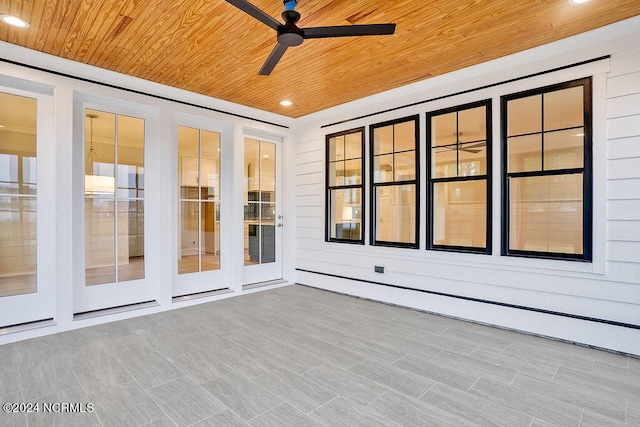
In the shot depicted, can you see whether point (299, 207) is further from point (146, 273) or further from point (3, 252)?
point (3, 252)

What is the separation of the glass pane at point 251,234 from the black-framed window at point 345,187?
3.79 feet

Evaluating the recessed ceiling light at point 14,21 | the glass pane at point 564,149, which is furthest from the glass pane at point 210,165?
the glass pane at point 564,149

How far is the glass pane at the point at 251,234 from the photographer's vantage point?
5309 mm

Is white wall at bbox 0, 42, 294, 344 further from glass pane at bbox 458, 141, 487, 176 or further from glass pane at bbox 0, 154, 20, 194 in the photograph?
glass pane at bbox 458, 141, 487, 176

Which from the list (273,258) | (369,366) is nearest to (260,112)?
(273,258)

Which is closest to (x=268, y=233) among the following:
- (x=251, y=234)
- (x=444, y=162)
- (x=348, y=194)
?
(x=251, y=234)

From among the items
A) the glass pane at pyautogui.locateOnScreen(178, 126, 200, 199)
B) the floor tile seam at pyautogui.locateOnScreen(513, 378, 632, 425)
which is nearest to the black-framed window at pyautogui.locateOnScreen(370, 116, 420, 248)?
the floor tile seam at pyautogui.locateOnScreen(513, 378, 632, 425)

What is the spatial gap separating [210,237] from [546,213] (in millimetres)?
4349

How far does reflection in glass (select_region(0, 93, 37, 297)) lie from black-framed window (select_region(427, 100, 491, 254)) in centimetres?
442

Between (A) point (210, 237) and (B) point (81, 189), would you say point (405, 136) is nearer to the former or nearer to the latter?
(A) point (210, 237)

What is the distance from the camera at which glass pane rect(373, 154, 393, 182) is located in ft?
15.3

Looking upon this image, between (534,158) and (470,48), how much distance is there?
1318mm

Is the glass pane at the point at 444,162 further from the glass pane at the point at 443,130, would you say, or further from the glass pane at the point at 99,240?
the glass pane at the point at 99,240

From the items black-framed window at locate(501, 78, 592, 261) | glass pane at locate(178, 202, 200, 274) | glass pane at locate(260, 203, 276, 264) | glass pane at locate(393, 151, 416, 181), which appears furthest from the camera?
glass pane at locate(260, 203, 276, 264)
